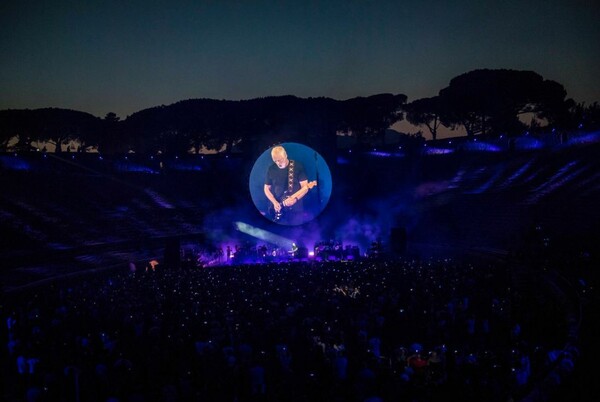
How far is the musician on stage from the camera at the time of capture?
30.3 m

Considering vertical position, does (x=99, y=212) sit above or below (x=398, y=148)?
below

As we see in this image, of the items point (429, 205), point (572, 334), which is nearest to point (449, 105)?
point (429, 205)

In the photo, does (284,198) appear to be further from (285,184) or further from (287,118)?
(287,118)

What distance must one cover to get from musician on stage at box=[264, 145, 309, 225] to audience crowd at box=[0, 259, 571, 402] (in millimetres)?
14380

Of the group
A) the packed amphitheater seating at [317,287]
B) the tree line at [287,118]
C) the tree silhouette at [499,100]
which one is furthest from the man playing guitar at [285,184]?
the tree silhouette at [499,100]

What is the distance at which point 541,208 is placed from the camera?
24.1 meters

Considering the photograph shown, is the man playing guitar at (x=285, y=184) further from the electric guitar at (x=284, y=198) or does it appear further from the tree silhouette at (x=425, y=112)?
the tree silhouette at (x=425, y=112)

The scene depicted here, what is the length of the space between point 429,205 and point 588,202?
10976mm

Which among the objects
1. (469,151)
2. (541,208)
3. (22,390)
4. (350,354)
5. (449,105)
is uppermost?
(449,105)

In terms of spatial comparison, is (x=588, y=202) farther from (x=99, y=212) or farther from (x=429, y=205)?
(x=99, y=212)

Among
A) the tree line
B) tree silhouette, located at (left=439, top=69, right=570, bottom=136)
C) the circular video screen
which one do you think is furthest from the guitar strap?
tree silhouette, located at (left=439, top=69, right=570, bottom=136)

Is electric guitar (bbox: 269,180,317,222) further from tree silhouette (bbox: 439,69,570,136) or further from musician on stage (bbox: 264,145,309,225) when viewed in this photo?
tree silhouette (bbox: 439,69,570,136)

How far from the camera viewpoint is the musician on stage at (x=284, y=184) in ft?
99.6

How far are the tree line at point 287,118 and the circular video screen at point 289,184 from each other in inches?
245
